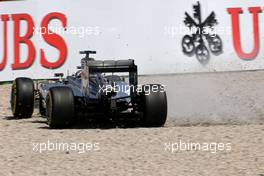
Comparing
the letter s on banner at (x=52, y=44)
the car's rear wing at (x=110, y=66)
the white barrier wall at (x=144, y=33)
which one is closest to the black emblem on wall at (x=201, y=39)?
the white barrier wall at (x=144, y=33)

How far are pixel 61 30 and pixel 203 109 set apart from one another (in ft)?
20.0

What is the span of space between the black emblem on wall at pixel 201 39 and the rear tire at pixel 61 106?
767cm

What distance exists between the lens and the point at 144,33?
18078mm

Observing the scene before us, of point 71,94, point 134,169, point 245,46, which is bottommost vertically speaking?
point 134,169

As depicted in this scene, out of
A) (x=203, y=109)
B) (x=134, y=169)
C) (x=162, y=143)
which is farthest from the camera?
(x=203, y=109)

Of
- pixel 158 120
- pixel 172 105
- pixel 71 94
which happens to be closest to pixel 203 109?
pixel 172 105

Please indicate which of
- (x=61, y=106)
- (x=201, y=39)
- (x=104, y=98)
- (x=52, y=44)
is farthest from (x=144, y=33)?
(x=61, y=106)

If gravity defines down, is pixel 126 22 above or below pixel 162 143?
above

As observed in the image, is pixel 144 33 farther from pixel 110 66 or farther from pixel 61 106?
pixel 61 106

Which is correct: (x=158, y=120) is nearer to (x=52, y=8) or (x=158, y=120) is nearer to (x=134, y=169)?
(x=134, y=169)

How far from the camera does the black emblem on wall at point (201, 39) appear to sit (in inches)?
712

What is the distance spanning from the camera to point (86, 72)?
1141 centimetres

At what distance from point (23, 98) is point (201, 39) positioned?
7008 millimetres

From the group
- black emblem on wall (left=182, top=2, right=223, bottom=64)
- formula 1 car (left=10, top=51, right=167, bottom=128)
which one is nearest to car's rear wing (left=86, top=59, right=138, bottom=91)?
formula 1 car (left=10, top=51, right=167, bottom=128)
